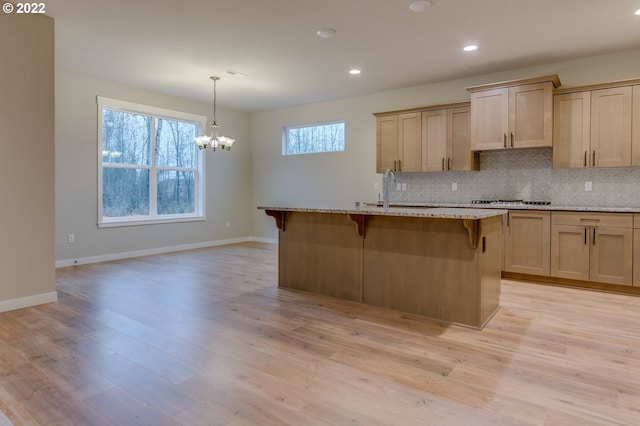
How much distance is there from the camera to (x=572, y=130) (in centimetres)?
435

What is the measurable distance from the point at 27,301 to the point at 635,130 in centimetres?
615

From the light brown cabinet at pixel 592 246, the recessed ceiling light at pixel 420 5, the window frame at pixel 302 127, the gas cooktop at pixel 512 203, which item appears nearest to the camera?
the recessed ceiling light at pixel 420 5

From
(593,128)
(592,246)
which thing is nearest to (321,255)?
(592,246)

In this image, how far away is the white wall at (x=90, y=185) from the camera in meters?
5.22

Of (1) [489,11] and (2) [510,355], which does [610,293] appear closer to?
(2) [510,355]

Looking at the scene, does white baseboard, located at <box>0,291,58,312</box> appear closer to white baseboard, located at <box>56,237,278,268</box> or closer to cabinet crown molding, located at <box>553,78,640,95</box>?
white baseboard, located at <box>56,237,278,268</box>

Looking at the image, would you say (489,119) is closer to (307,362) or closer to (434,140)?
(434,140)

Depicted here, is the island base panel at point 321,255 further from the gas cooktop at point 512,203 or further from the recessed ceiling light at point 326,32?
A: the gas cooktop at point 512,203

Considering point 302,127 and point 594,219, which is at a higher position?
point 302,127

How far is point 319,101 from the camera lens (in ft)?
22.7

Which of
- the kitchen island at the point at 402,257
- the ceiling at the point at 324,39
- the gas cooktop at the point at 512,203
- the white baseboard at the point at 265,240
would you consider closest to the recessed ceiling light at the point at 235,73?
the ceiling at the point at 324,39

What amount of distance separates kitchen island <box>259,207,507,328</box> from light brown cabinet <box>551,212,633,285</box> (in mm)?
1291

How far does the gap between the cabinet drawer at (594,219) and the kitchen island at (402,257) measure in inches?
50.7

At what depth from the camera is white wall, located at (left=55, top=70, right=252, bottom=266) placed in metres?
5.22
